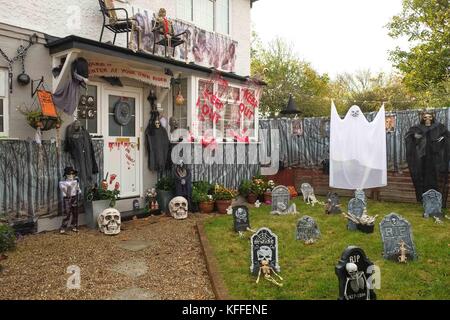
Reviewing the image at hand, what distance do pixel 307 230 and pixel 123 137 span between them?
4.67 metres

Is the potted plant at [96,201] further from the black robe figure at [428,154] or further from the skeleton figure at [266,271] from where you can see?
the black robe figure at [428,154]

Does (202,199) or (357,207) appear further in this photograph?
(202,199)

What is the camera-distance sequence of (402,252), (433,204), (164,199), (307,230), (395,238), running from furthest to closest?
(164,199) < (433,204) < (307,230) < (395,238) < (402,252)

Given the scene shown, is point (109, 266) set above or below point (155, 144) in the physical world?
below

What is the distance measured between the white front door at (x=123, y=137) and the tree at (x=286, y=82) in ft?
61.3

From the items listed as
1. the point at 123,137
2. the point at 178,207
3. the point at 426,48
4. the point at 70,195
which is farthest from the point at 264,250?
the point at 426,48

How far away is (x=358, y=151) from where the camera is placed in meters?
9.55

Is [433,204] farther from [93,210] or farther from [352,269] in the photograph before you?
[93,210]

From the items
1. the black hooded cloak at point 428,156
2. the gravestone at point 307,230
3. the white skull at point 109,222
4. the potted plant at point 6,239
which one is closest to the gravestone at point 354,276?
the gravestone at point 307,230

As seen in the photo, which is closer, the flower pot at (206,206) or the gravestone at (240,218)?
the gravestone at (240,218)

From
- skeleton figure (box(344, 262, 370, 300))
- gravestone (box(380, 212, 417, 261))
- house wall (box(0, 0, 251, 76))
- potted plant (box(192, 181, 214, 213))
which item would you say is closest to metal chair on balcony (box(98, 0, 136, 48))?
house wall (box(0, 0, 251, 76))

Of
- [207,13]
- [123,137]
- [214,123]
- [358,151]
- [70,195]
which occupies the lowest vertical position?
[70,195]

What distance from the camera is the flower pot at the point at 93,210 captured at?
7.27 m
